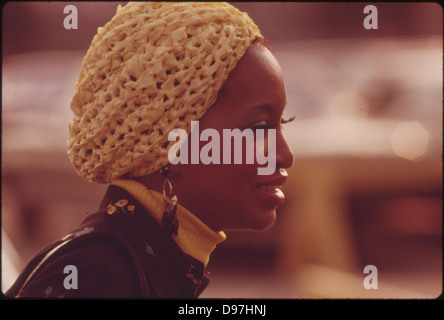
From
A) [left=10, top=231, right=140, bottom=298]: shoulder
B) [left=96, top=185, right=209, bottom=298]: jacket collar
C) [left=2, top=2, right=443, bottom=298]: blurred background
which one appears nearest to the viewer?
[left=10, top=231, right=140, bottom=298]: shoulder

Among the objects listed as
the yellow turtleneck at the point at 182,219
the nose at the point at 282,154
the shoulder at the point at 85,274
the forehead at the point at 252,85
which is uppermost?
the forehead at the point at 252,85

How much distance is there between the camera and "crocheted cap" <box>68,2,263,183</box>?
1.51m

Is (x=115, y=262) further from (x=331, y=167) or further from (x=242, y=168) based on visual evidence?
(x=331, y=167)

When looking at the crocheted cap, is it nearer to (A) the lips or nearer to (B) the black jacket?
(B) the black jacket

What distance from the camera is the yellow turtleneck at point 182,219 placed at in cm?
159


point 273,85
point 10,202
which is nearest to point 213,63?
point 273,85

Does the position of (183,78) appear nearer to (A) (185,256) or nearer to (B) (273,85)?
(B) (273,85)

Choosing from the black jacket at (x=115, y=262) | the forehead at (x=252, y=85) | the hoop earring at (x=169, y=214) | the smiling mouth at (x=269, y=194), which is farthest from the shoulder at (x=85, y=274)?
the forehead at (x=252, y=85)

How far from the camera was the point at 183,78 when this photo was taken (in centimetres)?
151

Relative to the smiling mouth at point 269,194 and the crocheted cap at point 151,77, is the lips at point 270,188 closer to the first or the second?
the smiling mouth at point 269,194

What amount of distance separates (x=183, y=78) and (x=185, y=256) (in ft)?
1.71

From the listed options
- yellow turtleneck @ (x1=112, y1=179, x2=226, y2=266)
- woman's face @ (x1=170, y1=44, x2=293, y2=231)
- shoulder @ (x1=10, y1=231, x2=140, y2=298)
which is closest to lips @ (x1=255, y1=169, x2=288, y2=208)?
woman's face @ (x1=170, y1=44, x2=293, y2=231)

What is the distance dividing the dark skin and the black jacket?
120mm

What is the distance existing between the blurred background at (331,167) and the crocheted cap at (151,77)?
0.71 meters
